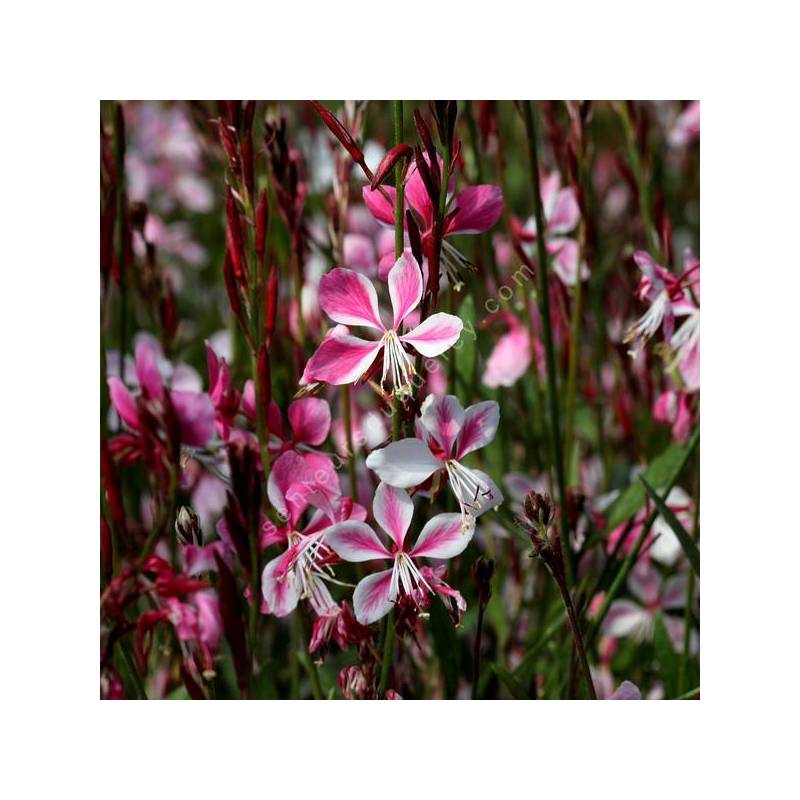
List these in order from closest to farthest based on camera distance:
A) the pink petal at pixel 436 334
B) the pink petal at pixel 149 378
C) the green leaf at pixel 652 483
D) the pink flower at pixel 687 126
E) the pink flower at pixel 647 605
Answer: the pink petal at pixel 436 334 → the pink petal at pixel 149 378 → the green leaf at pixel 652 483 → the pink flower at pixel 647 605 → the pink flower at pixel 687 126

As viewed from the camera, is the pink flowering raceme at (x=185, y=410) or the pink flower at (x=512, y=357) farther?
the pink flower at (x=512, y=357)

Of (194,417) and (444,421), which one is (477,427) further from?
(194,417)

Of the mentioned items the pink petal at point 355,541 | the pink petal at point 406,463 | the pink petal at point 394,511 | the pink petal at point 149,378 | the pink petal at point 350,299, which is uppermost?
the pink petal at point 350,299

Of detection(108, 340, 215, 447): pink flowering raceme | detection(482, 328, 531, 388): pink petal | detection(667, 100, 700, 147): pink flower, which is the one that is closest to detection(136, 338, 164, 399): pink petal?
detection(108, 340, 215, 447): pink flowering raceme

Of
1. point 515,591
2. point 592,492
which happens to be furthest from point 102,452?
point 592,492

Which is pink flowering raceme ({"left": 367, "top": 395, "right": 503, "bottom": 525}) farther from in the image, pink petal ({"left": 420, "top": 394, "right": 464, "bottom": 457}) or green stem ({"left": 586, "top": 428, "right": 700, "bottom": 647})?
green stem ({"left": 586, "top": 428, "right": 700, "bottom": 647})

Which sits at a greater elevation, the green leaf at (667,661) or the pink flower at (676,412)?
the pink flower at (676,412)

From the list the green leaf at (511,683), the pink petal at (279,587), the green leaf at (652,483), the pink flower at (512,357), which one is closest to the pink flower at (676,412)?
the green leaf at (652,483)

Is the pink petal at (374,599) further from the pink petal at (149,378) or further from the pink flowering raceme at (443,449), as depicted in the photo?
the pink petal at (149,378)
